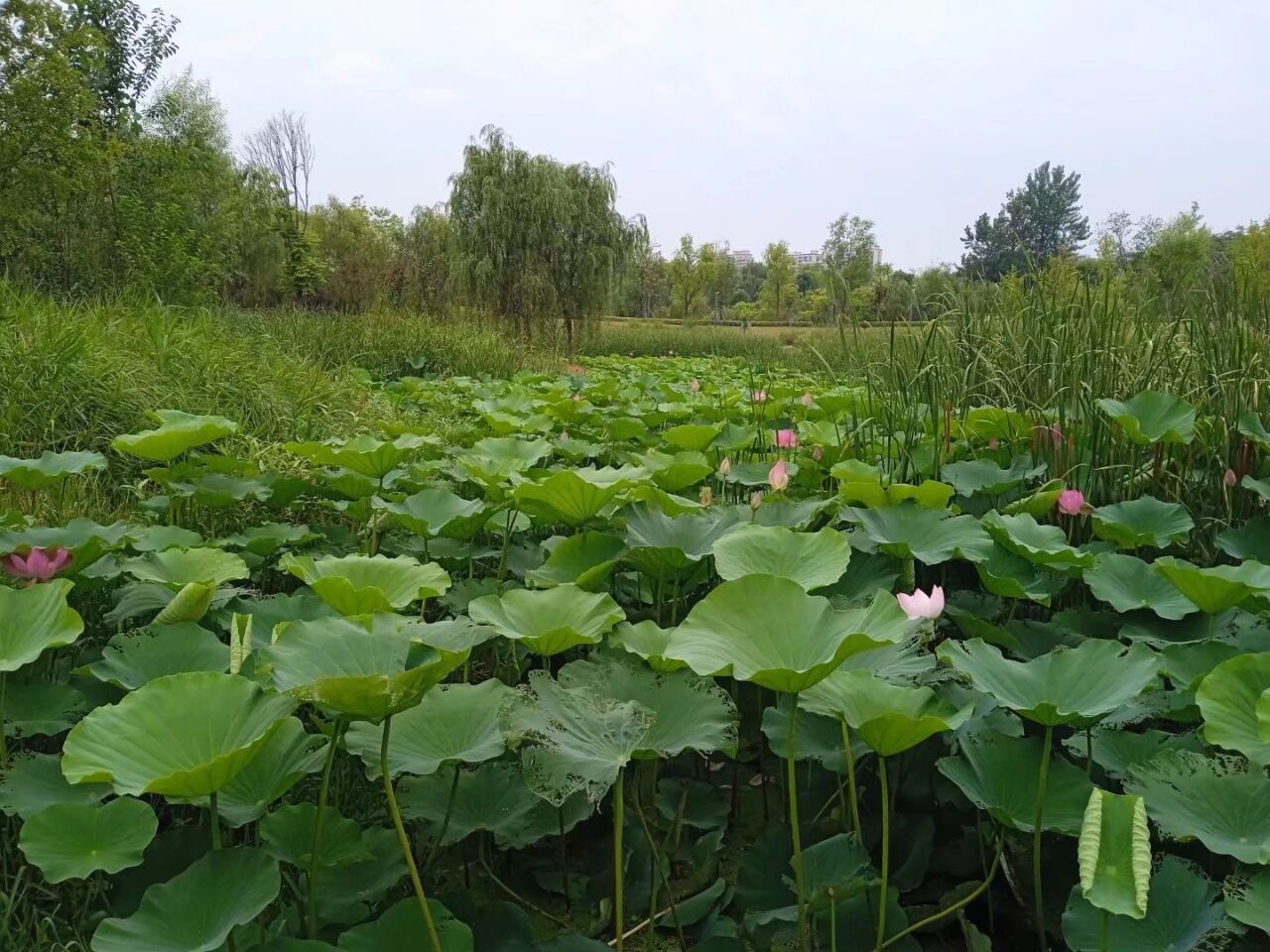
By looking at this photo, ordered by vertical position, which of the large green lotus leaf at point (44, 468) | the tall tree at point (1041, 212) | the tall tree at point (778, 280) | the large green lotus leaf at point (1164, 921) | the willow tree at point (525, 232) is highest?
the tall tree at point (1041, 212)

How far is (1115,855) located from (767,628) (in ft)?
1.25

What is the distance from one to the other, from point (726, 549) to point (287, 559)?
70 cm

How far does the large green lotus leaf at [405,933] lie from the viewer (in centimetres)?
80

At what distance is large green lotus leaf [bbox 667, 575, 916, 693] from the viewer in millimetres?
890

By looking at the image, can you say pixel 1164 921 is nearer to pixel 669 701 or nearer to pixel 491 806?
pixel 669 701

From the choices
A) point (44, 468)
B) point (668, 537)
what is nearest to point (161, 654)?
point (668, 537)

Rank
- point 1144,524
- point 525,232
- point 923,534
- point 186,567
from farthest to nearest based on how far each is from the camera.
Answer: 1. point 525,232
2. point 1144,524
3. point 923,534
4. point 186,567

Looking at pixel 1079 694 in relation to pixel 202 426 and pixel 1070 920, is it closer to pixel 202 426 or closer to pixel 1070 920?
pixel 1070 920

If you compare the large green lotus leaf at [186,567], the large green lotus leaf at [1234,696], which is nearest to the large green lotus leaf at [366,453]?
the large green lotus leaf at [186,567]

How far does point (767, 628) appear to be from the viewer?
36.4 inches

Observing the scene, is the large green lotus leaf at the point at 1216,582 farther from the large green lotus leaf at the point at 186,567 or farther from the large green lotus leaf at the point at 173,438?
the large green lotus leaf at the point at 173,438

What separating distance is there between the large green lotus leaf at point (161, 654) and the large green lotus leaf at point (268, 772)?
0.78ft

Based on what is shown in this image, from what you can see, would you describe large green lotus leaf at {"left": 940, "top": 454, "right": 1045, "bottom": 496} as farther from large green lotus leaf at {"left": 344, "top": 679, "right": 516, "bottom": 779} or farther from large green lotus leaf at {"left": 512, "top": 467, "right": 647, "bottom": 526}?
large green lotus leaf at {"left": 344, "top": 679, "right": 516, "bottom": 779}

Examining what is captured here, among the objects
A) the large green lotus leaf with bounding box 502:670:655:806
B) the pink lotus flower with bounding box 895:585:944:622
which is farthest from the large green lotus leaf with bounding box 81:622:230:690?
the pink lotus flower with bounding box 895:585:944:622
